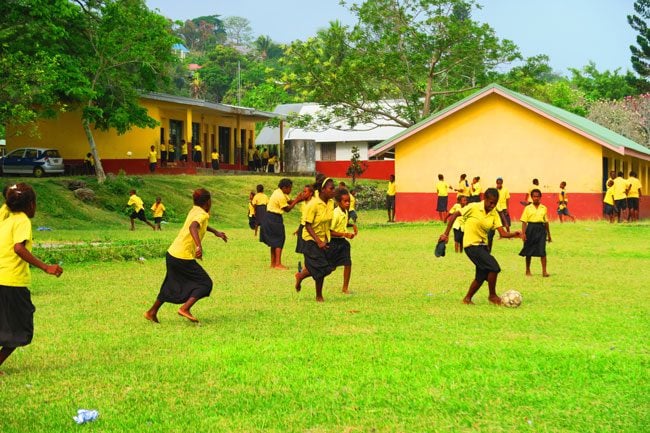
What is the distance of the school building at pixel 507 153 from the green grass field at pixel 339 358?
57.9ft

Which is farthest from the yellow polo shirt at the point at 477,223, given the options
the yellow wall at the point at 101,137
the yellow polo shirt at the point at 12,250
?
the yellow wall at the point at 101,137

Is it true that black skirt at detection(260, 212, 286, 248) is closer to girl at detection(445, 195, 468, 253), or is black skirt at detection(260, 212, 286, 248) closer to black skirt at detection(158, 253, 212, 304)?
girl at detection(445, 195, 468, 253)

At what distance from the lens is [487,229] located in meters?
11.6

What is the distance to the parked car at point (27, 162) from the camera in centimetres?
3825

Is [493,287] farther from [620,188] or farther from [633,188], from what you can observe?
[633,188]

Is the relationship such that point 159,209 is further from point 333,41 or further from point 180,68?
point 180,68

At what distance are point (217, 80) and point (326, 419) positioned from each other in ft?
284

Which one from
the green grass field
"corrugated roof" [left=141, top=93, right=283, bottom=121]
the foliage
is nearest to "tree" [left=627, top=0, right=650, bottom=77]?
the foliage

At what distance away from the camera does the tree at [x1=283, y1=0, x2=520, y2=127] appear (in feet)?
136

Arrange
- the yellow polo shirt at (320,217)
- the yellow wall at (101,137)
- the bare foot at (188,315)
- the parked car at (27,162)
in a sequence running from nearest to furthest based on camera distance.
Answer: the bare foot at (188,315) → the yellow polo shirt at (320,217) → the parked car at (27,162) → the yellow wall at (101,137)

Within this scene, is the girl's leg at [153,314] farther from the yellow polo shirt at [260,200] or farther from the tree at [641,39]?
the tree at [641,39]

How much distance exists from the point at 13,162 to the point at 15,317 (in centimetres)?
3284

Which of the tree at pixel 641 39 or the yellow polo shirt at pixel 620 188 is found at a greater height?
the tree at pixel 641 39

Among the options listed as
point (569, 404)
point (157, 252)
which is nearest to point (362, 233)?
point (157, 252)
